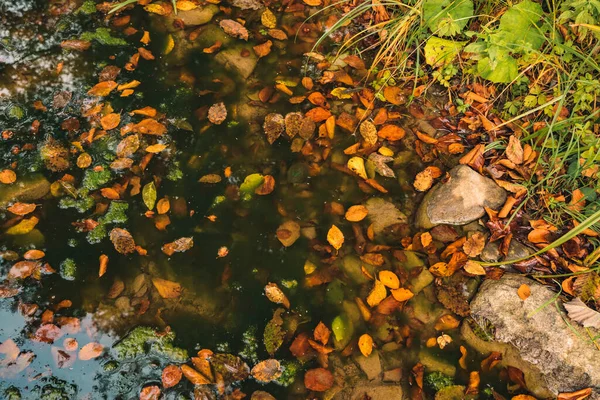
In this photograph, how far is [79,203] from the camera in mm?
2623

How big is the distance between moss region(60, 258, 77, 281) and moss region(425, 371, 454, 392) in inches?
76.7

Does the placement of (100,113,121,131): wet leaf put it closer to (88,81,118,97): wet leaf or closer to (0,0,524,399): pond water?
(0,0,524,399): pond water

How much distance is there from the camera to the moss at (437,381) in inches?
90.7

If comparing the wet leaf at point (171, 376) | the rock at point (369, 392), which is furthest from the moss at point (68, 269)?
the rock at point (369, 392)

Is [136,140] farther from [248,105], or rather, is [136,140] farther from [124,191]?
[248,105]

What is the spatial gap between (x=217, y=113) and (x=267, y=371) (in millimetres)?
1623

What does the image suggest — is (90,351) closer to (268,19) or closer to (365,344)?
(365,344)

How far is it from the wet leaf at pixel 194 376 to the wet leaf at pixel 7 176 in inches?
59.3

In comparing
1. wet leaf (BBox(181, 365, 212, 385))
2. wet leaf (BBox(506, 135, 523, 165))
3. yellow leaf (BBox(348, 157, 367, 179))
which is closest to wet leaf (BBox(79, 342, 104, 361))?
wet leaf (BBox(181, 365, 212, 385))

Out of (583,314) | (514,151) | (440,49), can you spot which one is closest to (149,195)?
(440,49)

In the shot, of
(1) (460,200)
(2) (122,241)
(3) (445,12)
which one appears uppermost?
(3) (445,12)

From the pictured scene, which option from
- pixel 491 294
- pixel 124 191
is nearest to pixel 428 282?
pixel 491 294

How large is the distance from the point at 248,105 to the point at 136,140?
75 centimetres

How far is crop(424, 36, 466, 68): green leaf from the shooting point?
2.94 metres
